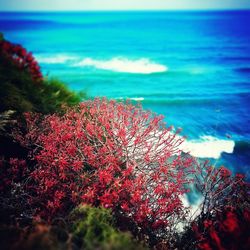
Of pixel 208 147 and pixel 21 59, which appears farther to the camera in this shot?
pixel 208 147

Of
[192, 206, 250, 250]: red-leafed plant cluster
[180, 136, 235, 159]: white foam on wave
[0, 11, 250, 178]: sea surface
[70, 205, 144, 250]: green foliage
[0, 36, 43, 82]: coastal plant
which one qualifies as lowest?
[70, 205, 144, 250]: green foliage

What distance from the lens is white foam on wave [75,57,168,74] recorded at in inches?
1292

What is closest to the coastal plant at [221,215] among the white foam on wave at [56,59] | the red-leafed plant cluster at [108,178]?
the red-leafed plant cluster at [108,178]

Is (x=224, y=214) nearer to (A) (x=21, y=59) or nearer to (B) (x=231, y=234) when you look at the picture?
(B) (x=231, y=234)

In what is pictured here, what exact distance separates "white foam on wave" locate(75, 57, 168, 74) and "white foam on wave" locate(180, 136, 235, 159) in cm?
1774

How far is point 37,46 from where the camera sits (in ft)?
165

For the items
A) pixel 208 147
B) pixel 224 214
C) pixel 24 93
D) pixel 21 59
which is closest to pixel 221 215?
pixel 224 214

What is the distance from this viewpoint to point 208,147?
15.7 metres

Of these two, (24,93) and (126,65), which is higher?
(126,65)

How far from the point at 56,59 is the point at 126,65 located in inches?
548

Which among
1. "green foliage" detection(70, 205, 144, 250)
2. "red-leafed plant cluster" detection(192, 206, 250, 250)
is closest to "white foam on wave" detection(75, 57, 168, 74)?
"red-leafed plant cluster" detection(192, 206, 250, 250)

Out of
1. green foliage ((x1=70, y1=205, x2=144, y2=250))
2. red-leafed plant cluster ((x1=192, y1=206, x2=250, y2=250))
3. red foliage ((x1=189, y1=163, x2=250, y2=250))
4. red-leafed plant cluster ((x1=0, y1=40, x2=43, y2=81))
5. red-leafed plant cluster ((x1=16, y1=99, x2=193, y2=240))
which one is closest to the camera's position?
green foliage ((x1=70, y1=205, x2=144, y2=250))

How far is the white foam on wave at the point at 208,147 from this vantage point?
49.4 feet

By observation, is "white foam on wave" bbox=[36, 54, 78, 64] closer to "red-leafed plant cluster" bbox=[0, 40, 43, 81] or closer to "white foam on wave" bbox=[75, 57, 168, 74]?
"white foam on wave" bbox=[75, 57, 168, 74]
